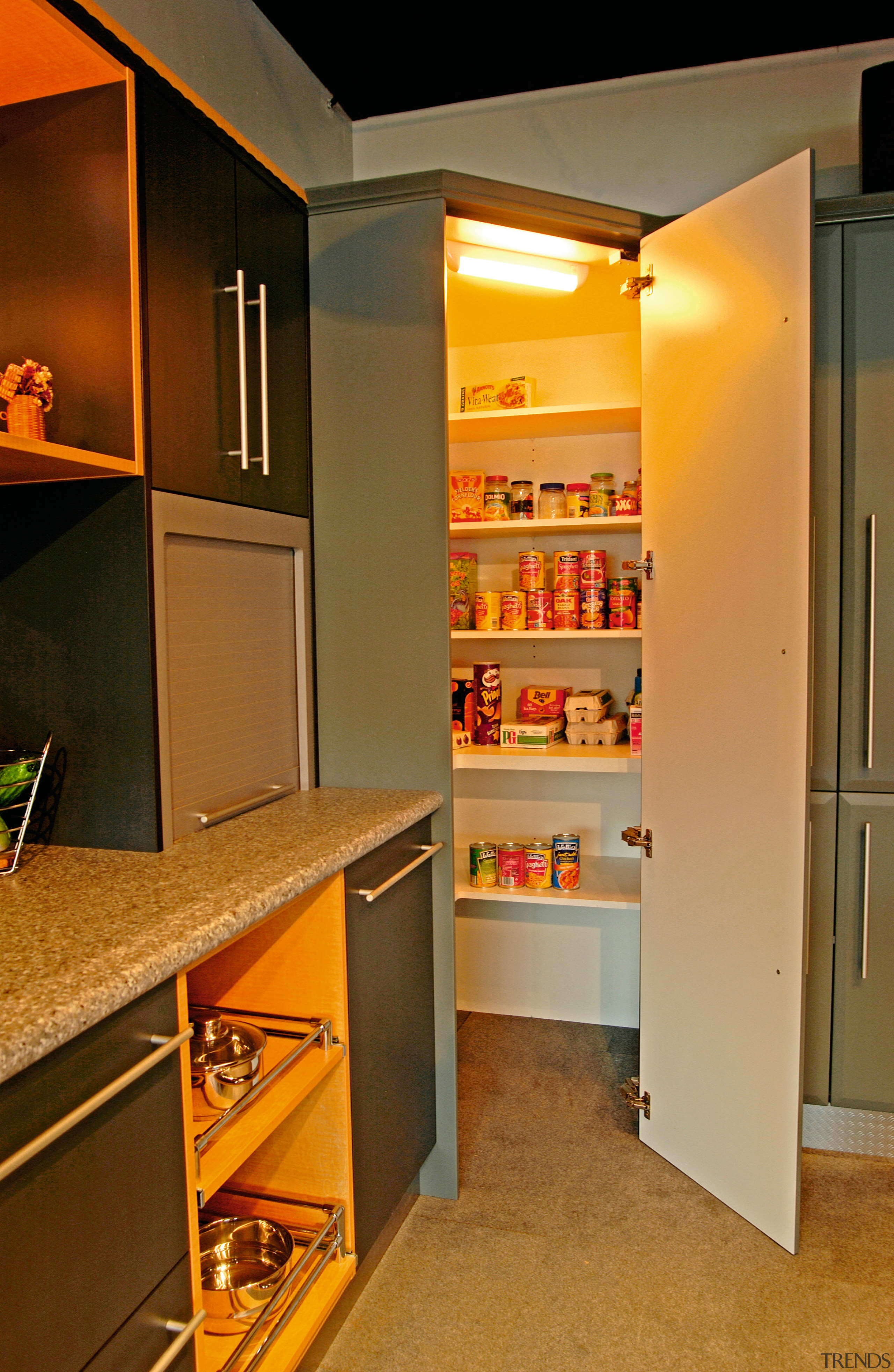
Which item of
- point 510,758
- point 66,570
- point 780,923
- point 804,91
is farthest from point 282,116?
point 780,923

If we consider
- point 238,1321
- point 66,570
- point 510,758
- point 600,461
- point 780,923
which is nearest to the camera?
point 238,1321

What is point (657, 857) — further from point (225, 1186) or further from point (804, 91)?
point (804, 91)

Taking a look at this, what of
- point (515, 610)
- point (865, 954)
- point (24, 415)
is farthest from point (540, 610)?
point (24, 415)

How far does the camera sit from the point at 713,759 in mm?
Result: 1866

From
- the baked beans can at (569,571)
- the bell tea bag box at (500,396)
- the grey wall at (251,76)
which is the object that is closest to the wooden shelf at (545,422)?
the bell tea bag box at (500,396)

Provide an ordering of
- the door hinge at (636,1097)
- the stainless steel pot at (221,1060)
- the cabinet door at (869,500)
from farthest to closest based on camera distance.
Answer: the door hinge at (636,1097) < the cabinet door at (869,500) < the stainless steel pot at (221,1060)

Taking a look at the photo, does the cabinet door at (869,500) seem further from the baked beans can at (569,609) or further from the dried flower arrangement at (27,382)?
the dried flower arrangement at (27,382)

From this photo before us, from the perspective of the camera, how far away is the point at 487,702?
8.39 ft

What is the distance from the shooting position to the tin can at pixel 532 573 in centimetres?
250

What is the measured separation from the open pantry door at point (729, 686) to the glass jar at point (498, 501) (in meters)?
0.52

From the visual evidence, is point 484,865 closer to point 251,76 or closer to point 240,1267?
point 240,1267

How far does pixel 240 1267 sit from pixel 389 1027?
445 mm

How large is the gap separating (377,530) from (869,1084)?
172cm

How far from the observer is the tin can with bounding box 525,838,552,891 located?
245cm
